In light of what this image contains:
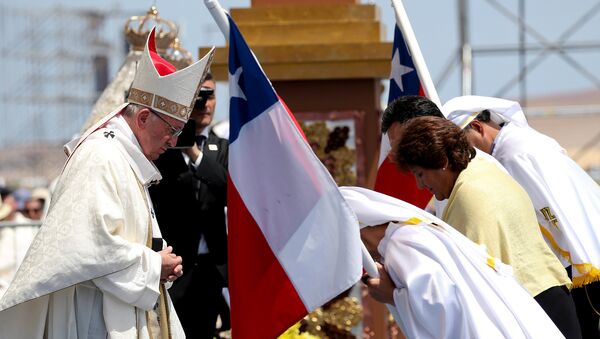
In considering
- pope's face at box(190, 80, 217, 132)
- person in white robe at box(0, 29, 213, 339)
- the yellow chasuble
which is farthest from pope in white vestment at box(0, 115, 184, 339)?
pope's face at box(190, 80, 217, 132)

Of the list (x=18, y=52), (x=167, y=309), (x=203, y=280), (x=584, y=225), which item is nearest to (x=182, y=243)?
(x=203, y=280)

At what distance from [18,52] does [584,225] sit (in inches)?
2136

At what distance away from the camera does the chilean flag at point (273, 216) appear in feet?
16.1

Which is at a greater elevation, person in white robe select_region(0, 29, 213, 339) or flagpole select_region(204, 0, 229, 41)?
flagpole select_region(204, 0, 229, 41)

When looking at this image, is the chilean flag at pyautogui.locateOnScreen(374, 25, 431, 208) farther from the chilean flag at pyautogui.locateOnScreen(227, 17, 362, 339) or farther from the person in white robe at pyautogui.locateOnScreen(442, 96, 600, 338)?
the chilean flag at pyautogui.locateOnScreen(227, 17, 362, 339)

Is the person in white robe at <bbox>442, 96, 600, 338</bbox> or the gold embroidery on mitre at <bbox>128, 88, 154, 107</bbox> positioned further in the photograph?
the person in white robe at <bbox>442, 96, 600, 338</bbox>

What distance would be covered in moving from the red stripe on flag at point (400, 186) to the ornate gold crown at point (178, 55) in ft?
7.63

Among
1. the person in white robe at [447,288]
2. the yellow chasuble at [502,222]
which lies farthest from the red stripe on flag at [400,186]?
the person in white robe at [447,288]

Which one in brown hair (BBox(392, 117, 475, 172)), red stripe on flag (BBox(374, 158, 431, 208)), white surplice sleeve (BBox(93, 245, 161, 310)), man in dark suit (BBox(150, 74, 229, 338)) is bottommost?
man in dark suit (BBox(150, 74, 229, 338))

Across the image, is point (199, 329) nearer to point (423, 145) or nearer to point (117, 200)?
point (117, 200)

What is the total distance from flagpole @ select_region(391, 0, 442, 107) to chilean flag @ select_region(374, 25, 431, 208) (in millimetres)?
182

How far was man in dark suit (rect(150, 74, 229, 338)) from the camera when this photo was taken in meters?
7.19

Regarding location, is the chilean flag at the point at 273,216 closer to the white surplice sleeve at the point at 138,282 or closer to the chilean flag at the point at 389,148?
the white surplice sleeve at the point at 138,282

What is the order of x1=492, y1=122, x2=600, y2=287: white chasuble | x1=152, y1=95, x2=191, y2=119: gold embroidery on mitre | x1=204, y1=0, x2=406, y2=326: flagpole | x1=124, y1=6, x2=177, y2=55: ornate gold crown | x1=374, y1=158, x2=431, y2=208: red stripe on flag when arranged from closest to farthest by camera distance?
x1=204, y1=0, x2=406, y2=326: flagpole, x1=152, y1=95, x2=191, y2=119: gold embroidery on mitre, x1=492, y1=122, x2=600, y2=287: white chasuble, x1=374, y1=158, x2=431, y2=208: red stripe on flag, x1=124, y1=6, x2=177, y2=55: ornate gold crown
